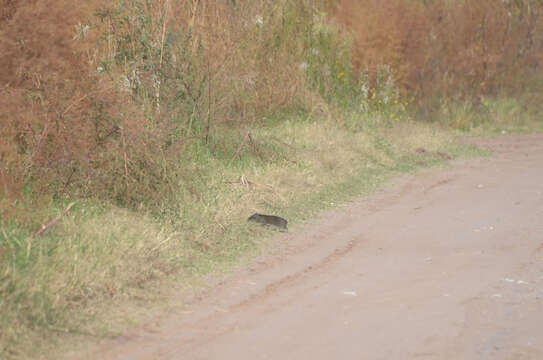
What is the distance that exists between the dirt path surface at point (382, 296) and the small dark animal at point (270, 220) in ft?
0.63

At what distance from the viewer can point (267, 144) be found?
924 cm

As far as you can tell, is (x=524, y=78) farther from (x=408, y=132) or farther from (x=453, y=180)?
(x=453, y=180)

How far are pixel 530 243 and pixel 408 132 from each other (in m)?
6.08

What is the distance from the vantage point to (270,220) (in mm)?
6941

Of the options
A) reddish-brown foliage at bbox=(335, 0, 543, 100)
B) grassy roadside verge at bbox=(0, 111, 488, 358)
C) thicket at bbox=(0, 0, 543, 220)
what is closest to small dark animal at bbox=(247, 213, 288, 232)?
grassy roadside verge at bbox=(0, 111, 488, 358)

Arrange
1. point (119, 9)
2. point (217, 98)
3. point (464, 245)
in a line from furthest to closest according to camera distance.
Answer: point (217, 98)
point (119, 9)
point (464, 245)

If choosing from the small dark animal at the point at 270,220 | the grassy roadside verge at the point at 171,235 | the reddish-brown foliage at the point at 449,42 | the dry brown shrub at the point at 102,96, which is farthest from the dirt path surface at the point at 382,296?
the reddish-brown foliage at the point at 449,42

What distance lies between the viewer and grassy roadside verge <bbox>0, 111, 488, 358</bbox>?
4.43 meters

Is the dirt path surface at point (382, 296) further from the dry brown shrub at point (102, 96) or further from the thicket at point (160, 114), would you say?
the dry brown shrub at point (102, 96)

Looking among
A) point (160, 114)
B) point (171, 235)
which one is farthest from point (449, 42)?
point (171, 235)

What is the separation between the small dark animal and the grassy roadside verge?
110 mm

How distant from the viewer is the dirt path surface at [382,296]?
4.27 m

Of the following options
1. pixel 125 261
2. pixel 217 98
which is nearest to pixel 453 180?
pixel 217 98

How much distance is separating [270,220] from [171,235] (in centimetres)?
131
